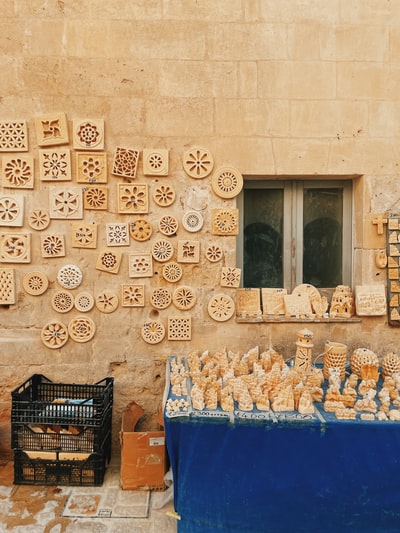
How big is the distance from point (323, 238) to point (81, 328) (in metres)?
2.26

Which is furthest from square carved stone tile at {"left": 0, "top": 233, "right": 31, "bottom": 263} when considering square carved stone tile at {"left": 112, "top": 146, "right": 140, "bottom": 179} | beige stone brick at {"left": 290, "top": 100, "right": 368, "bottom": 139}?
beige stone brick at {"left": 290, "top": 100, "right": 368, "bottom": 139}

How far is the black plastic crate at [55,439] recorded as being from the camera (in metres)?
3.00

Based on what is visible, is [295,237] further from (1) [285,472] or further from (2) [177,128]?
(1) [285,472]

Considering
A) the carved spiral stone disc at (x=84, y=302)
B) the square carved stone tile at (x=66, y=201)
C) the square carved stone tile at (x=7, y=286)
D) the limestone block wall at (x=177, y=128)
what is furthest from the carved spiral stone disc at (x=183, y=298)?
the square carved stone tile at (x=7, y=286)

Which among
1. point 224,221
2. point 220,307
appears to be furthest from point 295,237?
point 220,307

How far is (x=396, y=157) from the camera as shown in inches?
138

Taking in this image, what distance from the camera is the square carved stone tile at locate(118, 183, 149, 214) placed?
3.43m

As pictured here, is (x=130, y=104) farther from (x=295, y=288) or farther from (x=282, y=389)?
(x=282, y=389)

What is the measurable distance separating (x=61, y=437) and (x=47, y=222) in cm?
166

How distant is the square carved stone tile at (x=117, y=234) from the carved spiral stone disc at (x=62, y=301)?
55 centimetres

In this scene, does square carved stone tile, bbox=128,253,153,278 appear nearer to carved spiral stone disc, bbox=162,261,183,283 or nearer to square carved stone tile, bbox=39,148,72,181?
carved spiral stone disc, bbox=162,261,183,283

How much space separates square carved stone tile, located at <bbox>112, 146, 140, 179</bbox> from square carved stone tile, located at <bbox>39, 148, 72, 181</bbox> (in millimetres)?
384

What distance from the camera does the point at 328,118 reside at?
11.4 feet

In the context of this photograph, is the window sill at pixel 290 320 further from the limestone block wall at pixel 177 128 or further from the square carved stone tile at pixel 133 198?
the square carved stone tile at pixel 133 198
